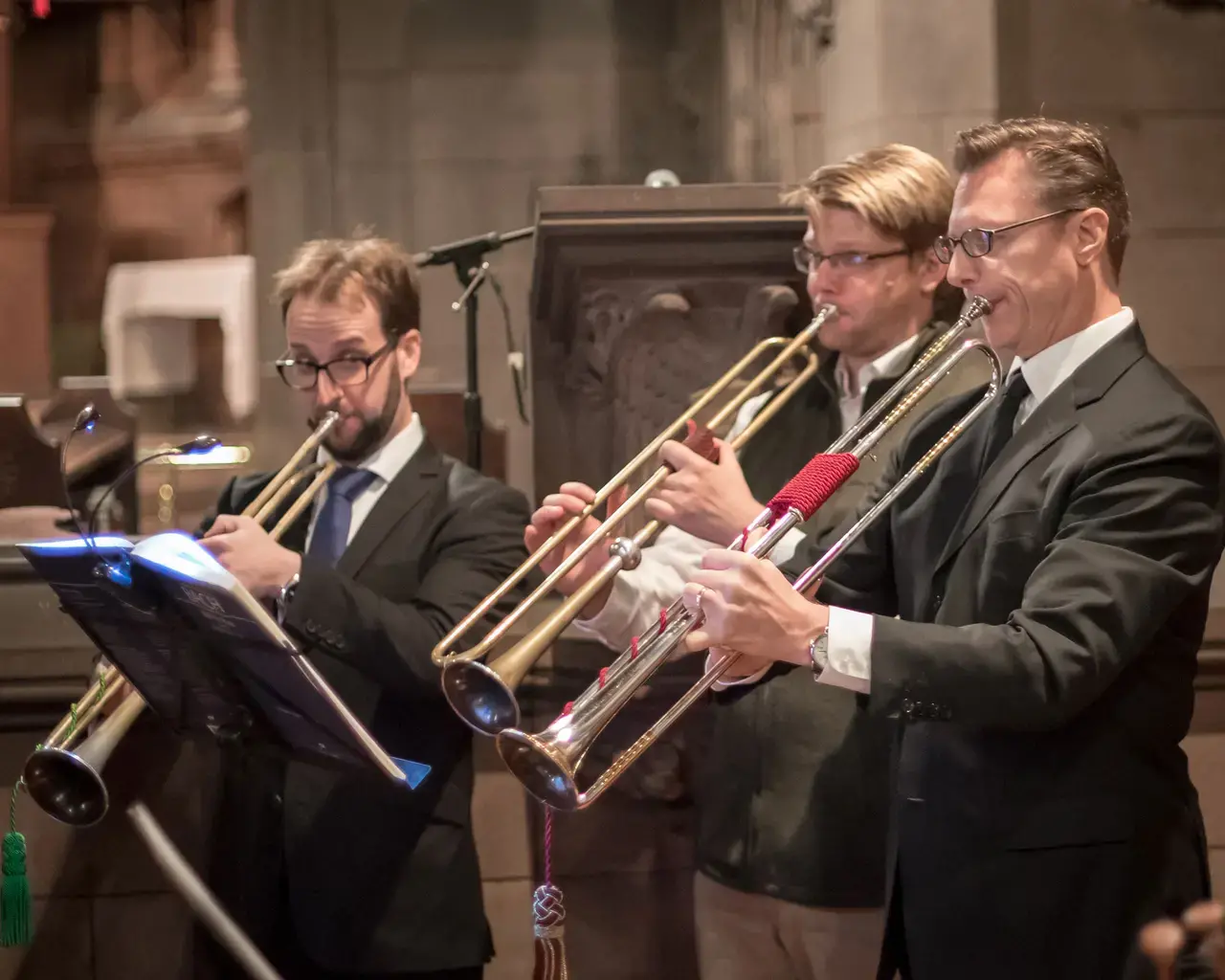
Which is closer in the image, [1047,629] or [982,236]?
[1047,629]

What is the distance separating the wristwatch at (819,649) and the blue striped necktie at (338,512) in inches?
45.6

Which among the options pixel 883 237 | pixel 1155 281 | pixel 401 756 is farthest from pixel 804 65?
pixel 401 756

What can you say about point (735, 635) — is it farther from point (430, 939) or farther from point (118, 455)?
point (118, 455)

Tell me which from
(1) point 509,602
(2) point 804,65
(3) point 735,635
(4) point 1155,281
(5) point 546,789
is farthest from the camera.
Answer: (2) point 804,65

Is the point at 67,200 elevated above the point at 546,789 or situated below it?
above

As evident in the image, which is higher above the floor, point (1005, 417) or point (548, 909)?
point (1005, 417)

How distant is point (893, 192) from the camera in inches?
98.2

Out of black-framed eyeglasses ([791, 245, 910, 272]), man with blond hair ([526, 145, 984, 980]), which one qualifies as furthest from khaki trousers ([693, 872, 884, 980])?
black-framed eyeglasses ([791, 245, 910, 272])

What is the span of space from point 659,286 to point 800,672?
102 cm

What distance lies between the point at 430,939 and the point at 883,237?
1.44 meters

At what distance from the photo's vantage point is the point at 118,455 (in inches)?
133

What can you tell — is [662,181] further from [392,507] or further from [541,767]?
[541,767]

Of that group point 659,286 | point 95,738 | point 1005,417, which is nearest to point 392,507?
point 95,738

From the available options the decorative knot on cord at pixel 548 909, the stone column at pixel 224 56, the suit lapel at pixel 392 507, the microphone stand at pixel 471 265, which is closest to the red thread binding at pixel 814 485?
the decorative knot on cord at pixel 548 909
